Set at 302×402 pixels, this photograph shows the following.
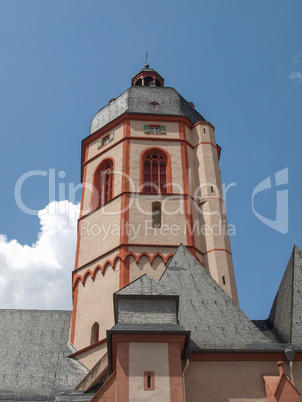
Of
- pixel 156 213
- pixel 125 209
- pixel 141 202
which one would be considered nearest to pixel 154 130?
pixel 141 202

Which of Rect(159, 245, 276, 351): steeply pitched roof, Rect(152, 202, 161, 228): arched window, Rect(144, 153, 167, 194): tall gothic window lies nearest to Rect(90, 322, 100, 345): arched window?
Rect(159, 245, 276, 351): steeply pitched roof

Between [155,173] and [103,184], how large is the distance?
2.32 m

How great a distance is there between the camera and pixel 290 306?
13625 mm

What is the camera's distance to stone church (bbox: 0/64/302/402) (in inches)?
440

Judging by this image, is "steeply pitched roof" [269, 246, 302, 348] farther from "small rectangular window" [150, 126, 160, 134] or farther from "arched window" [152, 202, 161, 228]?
"small rectangular window" [150, 126, 160, 134]

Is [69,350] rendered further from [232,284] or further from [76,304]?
[232,284]

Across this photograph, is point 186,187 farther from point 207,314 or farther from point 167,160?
point 207,314

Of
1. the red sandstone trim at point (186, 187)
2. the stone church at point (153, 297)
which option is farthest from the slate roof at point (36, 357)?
the red sandstone trim at point (186, 187)

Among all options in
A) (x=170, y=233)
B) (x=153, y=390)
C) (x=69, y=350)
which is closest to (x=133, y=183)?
(x=170, y=233)

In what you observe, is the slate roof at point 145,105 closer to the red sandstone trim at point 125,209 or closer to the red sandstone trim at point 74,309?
the red sandstone trim at point 125,209

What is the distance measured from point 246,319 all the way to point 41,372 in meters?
7.11

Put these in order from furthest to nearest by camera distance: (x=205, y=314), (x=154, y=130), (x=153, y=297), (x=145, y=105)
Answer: (x=145, y=105) → (x=154, y=130) → (x=205, y=314) → (x=153, y=297)

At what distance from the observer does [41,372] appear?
1683cm

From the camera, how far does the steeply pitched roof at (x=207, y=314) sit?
1219cm
